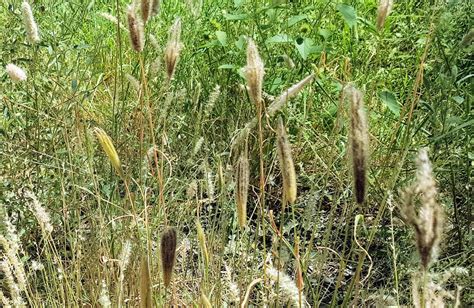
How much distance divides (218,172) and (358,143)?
863mm

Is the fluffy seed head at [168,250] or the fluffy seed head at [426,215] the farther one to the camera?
the fluffy seed head at [168,250]

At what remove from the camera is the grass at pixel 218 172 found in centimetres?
147

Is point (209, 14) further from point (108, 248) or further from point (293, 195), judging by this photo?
point (293, 195)

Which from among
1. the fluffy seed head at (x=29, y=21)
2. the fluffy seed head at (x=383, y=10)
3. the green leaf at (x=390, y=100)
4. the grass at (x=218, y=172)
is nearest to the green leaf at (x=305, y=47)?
the grass at (x=218, y=172)

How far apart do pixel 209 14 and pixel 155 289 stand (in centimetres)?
166

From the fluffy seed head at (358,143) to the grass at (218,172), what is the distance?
147mm

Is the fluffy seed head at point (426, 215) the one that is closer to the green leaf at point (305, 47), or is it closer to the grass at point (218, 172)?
the grass at point (218, 172)

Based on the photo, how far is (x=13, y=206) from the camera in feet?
6.84

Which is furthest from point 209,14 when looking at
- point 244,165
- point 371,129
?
point 244,165

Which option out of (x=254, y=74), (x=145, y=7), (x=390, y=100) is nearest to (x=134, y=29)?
(x=145, y=7)

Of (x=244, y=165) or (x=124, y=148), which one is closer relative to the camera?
(x=244, y=165)

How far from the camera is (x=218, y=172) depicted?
1.73 metres

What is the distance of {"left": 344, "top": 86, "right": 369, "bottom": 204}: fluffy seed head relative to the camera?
0.88 m

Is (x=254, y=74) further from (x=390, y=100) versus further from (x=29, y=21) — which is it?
(x=390, y=100)
